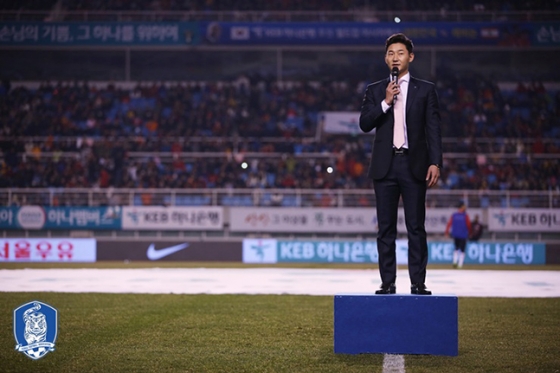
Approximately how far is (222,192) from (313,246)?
171 inches

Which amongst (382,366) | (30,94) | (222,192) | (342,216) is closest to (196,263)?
(222,192)

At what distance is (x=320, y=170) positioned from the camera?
33500 mm

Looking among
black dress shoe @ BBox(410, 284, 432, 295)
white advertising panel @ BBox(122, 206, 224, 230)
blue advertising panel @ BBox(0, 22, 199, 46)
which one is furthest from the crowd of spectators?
black dress shoe @ BBox(410, 284, 432, 295)

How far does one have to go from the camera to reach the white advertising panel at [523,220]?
30266 mm

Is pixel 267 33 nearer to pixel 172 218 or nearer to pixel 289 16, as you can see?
pixel 289 16

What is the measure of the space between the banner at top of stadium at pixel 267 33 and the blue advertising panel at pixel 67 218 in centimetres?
1114

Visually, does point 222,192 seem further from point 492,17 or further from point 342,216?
point 492,17

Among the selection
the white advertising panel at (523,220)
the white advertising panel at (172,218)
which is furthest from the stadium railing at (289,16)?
the white advertising panel at (523,220)

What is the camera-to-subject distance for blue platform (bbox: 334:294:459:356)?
7.11m

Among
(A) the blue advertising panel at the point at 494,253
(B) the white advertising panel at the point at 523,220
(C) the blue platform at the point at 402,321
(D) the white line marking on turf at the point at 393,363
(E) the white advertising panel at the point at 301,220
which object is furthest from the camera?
(E) the white advertising panel at the point at 301,220

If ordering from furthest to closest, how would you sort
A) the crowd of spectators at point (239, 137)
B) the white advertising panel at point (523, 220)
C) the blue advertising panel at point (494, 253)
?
the crowd of spectators at point (239, 137) → the white advertising panel at point (523, 220) → the blue advertising panel at point (494, 253)

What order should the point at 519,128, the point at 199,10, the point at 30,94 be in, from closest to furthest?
the point at 519,128 → the point at 30,94 → the point at 199,10

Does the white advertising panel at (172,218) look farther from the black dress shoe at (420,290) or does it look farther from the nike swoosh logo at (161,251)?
the black dress shoe at (420,290)

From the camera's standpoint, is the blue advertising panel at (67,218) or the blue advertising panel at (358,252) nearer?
the blue advertising panel at (358,252)
